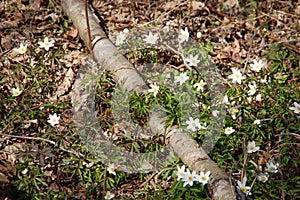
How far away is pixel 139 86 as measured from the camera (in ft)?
13.0

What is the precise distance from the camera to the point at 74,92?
4.18 metres

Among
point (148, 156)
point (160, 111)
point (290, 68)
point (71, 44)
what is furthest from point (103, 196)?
point (290, 68)

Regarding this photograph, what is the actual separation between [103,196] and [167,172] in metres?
0.56

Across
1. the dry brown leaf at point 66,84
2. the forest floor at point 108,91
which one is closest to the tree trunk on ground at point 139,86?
the forest floor at point 108,91

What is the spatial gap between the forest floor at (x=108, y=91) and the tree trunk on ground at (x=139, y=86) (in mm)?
135

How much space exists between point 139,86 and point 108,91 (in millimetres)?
357

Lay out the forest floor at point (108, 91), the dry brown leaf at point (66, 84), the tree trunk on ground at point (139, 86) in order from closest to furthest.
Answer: the tree trunk on ground at point (139, 86)
the forest floor at point (108, 91)
the dry brown leaf at point (66, 84)

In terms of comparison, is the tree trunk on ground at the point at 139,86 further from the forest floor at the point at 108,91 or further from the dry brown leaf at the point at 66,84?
the dry brown leaf at the point at 66,84

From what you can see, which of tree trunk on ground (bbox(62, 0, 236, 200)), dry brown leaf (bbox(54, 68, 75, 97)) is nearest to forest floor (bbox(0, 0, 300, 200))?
dry brown leaf (bbox(54, 68, 75, 97))

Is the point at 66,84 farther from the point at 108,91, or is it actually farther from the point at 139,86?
the point at 139,86

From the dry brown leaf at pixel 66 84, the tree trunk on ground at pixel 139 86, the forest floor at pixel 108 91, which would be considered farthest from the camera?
the dry brown leaf at pixel 66 84

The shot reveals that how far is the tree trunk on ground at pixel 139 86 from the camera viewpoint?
3.22m

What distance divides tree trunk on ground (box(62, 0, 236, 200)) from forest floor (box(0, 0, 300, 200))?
0.44 feet

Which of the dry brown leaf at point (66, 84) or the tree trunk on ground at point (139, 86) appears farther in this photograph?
the dry brown leaf at point (66, 84)
